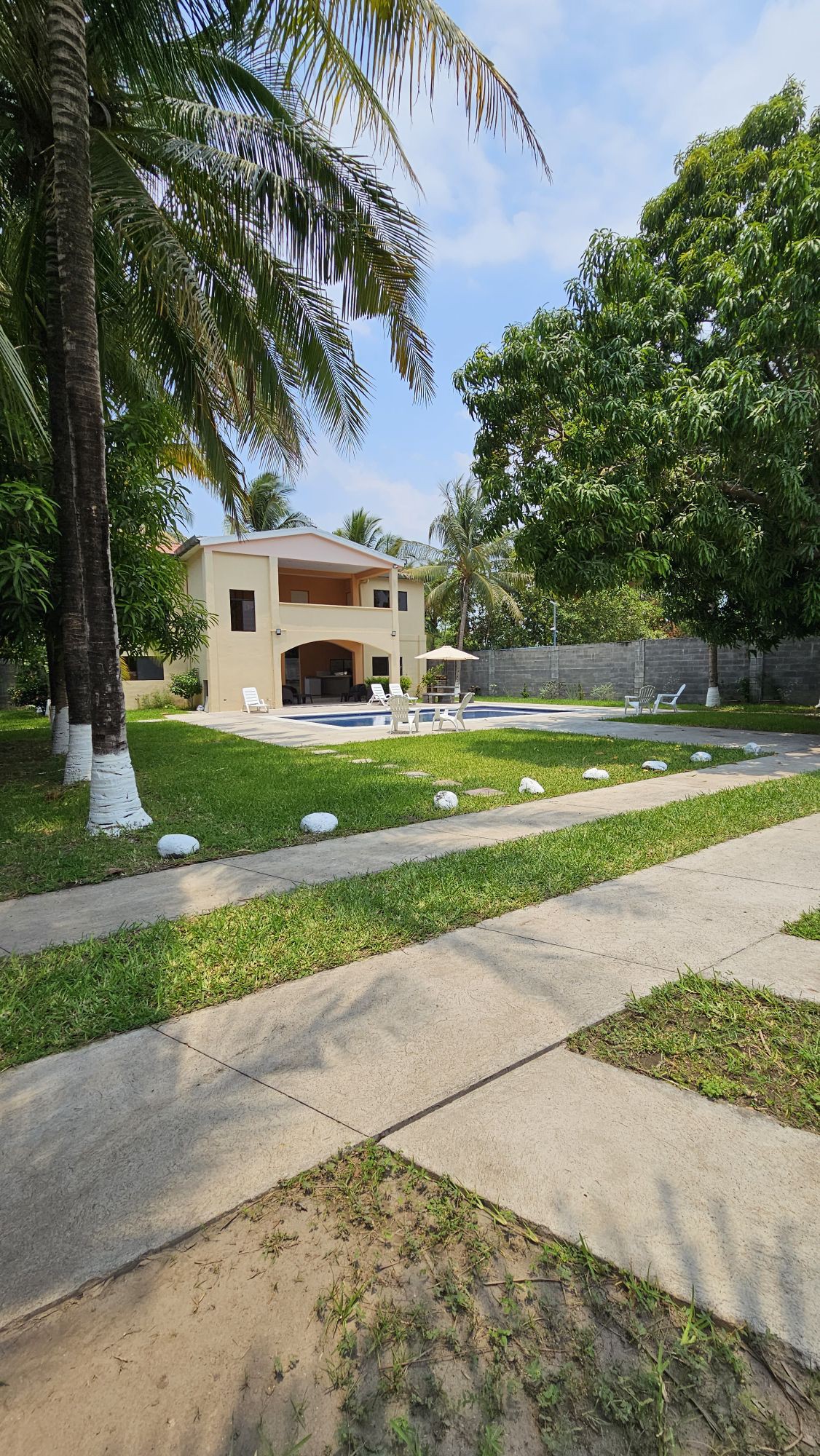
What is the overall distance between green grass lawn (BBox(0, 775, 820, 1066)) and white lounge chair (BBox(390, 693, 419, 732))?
9.64 metres

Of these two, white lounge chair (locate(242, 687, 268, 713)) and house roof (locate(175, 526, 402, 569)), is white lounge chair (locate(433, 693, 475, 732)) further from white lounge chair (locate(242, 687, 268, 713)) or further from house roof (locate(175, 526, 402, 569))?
house roof (locate(175, 526, 402, 569))

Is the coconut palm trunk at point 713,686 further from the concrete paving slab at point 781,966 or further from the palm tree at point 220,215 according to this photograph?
the concrete paving slab at point 781,966

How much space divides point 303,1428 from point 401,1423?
18 centimetres

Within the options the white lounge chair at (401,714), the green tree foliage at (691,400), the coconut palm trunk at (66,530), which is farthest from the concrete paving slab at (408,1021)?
the white lounge chair at (401,714)

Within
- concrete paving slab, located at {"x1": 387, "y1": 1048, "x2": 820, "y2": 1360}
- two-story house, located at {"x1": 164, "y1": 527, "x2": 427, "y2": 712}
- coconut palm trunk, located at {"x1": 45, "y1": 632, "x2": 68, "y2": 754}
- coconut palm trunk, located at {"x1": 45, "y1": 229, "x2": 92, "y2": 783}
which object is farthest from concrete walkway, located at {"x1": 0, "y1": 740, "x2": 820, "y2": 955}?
two-story house, located at {"x1": 164, "y1": 527, "x2": 427, "y2": 712}

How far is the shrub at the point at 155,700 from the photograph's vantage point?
27609mm

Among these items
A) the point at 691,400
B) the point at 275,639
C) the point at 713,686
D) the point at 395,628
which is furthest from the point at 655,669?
the point at 691,400

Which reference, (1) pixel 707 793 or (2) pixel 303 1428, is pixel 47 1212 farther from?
(1) pixel 707 793

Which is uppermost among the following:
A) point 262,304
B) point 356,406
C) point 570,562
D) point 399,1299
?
point 262,304

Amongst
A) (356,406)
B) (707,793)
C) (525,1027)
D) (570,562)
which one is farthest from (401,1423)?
(570,562)

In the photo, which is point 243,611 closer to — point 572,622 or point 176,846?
point 572,622

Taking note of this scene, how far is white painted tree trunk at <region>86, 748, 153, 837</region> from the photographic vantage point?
6180 millimetres

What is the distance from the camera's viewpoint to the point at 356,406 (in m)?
8.98

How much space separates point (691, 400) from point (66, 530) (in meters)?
7.73
